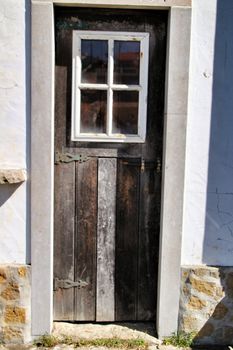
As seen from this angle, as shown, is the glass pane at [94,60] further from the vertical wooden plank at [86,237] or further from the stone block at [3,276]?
the stone block at [3,276]

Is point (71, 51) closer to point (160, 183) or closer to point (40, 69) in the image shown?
point (40, 69)

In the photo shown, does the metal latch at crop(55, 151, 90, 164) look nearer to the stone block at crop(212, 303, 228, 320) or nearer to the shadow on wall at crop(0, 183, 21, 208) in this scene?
the shadow on wall at crop(0, 183, 21, 208)

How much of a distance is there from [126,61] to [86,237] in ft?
4.48

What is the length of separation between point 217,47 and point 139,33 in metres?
0.57

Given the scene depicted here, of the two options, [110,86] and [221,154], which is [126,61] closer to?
[110,86]

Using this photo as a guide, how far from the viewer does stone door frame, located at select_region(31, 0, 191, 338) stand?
263 cm

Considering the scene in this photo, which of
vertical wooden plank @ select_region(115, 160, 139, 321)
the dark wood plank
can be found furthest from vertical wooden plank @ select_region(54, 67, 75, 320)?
vertical wooden plank @ select_region(115, 160, 139, 321)

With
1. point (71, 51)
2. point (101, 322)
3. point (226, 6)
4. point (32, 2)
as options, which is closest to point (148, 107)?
point (71, 51)

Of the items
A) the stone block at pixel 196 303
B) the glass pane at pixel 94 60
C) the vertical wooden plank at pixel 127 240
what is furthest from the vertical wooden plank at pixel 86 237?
the stone block at pixel 196 303

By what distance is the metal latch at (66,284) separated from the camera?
2.98 metres

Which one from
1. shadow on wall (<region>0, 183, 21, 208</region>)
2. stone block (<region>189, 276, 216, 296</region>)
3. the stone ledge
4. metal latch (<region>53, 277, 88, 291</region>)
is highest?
the stone ledge

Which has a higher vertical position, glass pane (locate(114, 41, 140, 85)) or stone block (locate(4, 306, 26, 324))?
glass pane (locate(114, 41, 140, 85))

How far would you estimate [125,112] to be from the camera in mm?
2859

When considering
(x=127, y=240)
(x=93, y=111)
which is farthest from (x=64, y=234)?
(x=93, y=111)
